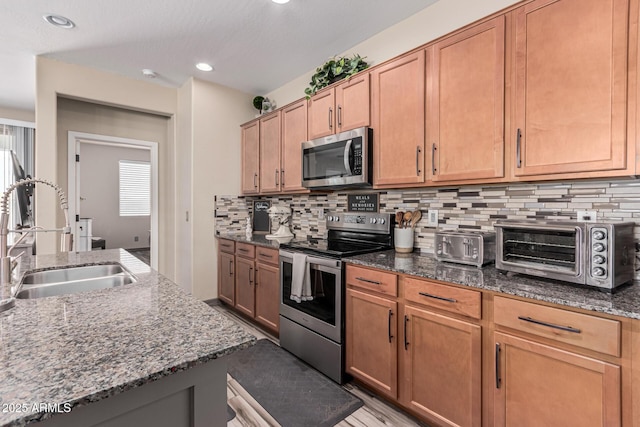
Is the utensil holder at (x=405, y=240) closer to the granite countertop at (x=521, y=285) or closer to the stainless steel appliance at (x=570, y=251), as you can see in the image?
the granite countertop at (x=521, y=285)

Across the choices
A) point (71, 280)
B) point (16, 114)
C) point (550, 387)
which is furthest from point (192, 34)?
point (16, 114)

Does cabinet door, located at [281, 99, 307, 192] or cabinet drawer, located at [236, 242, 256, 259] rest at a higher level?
cabinet door, located at [281, 99, 307, 192]

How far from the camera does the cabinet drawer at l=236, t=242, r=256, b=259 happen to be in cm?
311

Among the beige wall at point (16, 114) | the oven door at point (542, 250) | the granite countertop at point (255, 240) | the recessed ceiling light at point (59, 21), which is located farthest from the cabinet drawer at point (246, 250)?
the beige wall at point (16, 114)

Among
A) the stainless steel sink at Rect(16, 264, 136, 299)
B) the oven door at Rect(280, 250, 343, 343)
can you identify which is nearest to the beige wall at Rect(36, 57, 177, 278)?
the stainless steel sink at Rect(16, 264, 136, 299)

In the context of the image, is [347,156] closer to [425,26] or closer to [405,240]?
[405,240]

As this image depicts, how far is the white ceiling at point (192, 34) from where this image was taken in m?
2.26

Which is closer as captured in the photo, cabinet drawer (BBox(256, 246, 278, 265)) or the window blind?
cabinet drawer (BBox(256, 246, 278, 265))

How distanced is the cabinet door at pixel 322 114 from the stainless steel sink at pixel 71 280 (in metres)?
1.81

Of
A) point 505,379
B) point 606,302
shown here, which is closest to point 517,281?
point 606,302

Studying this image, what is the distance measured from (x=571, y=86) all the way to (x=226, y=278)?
338 centimetres

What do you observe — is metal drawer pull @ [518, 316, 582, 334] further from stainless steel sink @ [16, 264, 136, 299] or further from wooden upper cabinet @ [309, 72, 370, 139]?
stainless steel sink @ [16, 264, 136, 299]

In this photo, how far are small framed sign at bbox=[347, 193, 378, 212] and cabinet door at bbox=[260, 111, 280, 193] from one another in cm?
87

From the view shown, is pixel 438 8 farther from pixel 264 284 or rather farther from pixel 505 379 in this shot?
pixel 264 284
